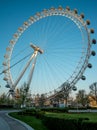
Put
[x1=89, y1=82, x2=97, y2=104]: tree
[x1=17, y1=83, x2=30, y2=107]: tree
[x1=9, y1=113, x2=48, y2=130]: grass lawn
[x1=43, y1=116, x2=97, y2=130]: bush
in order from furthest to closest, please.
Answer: [x1=89, y1=82, x2=97, y2=104]: tree, [x1=17, y1=83, x2=30, y2=107]: tree, [x1=9, y1=113, x2=48, y2=130]: grass lawn, [x1=43, y1=116, x2=97, y2=130]: bush

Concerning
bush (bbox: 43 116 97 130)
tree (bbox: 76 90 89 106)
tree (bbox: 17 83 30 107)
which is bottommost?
bush (bbox: 43 116 97 130)

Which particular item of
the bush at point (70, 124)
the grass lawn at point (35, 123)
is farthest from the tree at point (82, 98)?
the bush at point (70, 124)

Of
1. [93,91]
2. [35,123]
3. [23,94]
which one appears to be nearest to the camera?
[35,123]

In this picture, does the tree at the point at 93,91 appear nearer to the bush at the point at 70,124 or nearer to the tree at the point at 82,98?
the tree at the point at 82,98

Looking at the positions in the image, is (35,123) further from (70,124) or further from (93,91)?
(93,91)

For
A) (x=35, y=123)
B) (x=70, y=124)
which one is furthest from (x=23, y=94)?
(x=70, y=124)

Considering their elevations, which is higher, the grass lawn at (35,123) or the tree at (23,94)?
the tree at (23,94)

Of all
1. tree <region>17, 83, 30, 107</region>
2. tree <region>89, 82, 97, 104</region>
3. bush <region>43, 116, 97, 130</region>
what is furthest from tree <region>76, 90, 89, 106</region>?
bush <region>43, 116, 97, 130</region>

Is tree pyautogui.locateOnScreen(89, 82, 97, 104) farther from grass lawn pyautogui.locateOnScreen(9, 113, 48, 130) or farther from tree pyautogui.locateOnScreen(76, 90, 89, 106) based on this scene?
grass lawn pyautogui.locateOnScreen(9, 113, 48, 130)

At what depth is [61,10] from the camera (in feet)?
194

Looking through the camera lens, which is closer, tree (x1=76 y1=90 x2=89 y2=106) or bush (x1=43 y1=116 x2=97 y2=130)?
bush (x1=43 y1=116 x2=97 y2=130)

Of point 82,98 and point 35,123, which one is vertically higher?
point 82,98

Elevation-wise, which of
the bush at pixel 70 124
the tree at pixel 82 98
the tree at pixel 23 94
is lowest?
the bush at pixel 70 124

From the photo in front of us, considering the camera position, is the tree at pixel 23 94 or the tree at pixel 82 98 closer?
the tree at pixel 23 94
